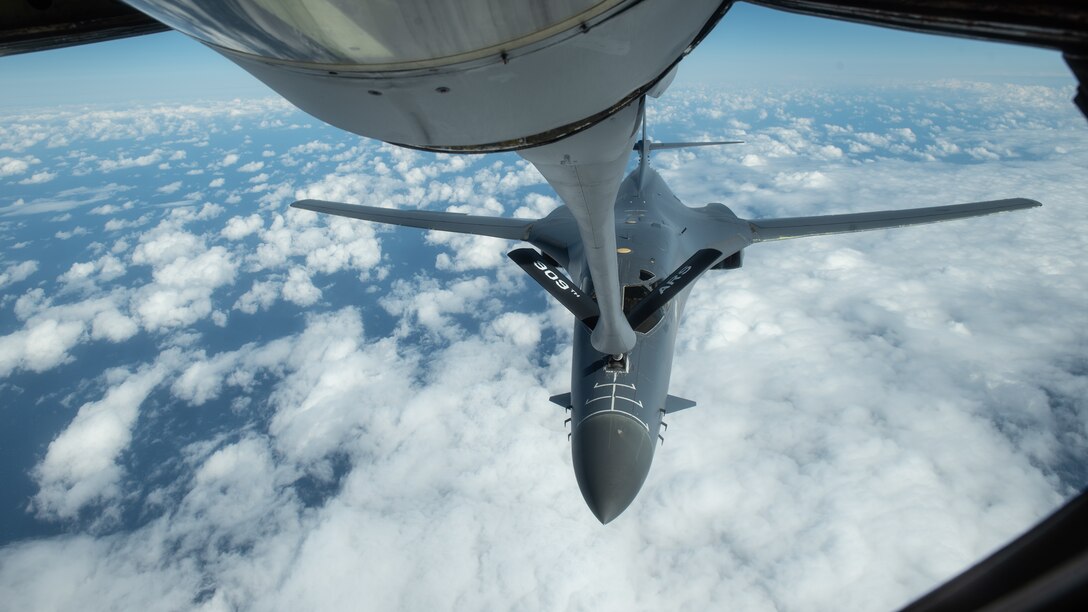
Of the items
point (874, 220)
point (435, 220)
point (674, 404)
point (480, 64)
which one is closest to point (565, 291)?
point (480, 64)

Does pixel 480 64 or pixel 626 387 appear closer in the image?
pixel 480 64

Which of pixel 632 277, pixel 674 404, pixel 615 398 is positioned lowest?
pixel 674 404

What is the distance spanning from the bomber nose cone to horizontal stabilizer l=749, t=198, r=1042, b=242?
597 centimetres

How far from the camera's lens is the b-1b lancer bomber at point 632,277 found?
662 centimetres

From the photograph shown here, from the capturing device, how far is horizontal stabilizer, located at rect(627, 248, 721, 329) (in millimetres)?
5266

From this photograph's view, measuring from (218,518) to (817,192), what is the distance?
260 ft

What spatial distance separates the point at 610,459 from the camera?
7.82 meters

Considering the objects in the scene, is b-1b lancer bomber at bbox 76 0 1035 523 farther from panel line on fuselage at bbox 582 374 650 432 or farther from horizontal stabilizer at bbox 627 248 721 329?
panel line on fuselage at bbox 582 374 650 432

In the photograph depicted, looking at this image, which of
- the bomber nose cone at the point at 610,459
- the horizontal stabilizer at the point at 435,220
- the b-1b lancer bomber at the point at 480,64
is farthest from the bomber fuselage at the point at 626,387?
the b-1b lancer bomber at the point at 480,64

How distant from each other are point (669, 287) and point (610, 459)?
4.01m

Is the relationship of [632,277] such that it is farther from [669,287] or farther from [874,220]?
[874,220]

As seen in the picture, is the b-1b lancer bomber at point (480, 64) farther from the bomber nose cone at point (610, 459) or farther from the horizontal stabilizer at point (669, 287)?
the bomber nose cone at point (610, 459)

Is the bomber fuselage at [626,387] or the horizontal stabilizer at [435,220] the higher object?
the horizontal stabilizer at [435,220]

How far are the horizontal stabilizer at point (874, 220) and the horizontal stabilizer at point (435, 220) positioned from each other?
20.6ft
